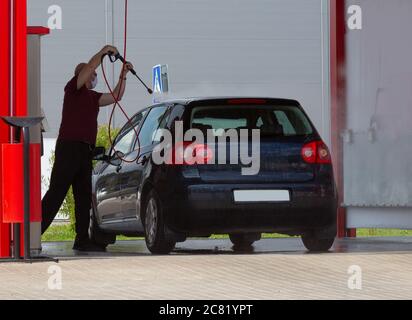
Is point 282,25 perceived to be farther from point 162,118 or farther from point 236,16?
point 162,118

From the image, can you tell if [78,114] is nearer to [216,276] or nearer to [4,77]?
[4,77]

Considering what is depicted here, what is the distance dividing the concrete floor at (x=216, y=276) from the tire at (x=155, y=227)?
0.20 metres

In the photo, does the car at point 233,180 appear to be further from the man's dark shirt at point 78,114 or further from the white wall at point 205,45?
the white wall at point 205,45

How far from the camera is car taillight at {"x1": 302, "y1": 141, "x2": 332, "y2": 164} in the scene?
16.4m

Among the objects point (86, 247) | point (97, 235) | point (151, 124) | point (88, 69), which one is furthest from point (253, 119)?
point (97, 235)

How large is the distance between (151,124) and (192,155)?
54.0 inches

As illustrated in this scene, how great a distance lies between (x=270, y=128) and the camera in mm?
16406

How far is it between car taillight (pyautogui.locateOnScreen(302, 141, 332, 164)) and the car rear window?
0.16m

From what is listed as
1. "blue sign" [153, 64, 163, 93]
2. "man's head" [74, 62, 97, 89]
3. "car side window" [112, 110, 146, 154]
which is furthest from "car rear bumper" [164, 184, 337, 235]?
"blue sign" [153, 64, 163, 93]

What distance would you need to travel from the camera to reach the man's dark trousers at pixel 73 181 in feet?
56.5

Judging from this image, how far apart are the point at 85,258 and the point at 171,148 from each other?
144cm

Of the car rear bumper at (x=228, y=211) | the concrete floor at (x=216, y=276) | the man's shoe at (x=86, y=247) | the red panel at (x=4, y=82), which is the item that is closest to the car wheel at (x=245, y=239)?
the concrete floor at (x=216, y=276)

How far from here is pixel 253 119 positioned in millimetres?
16500
